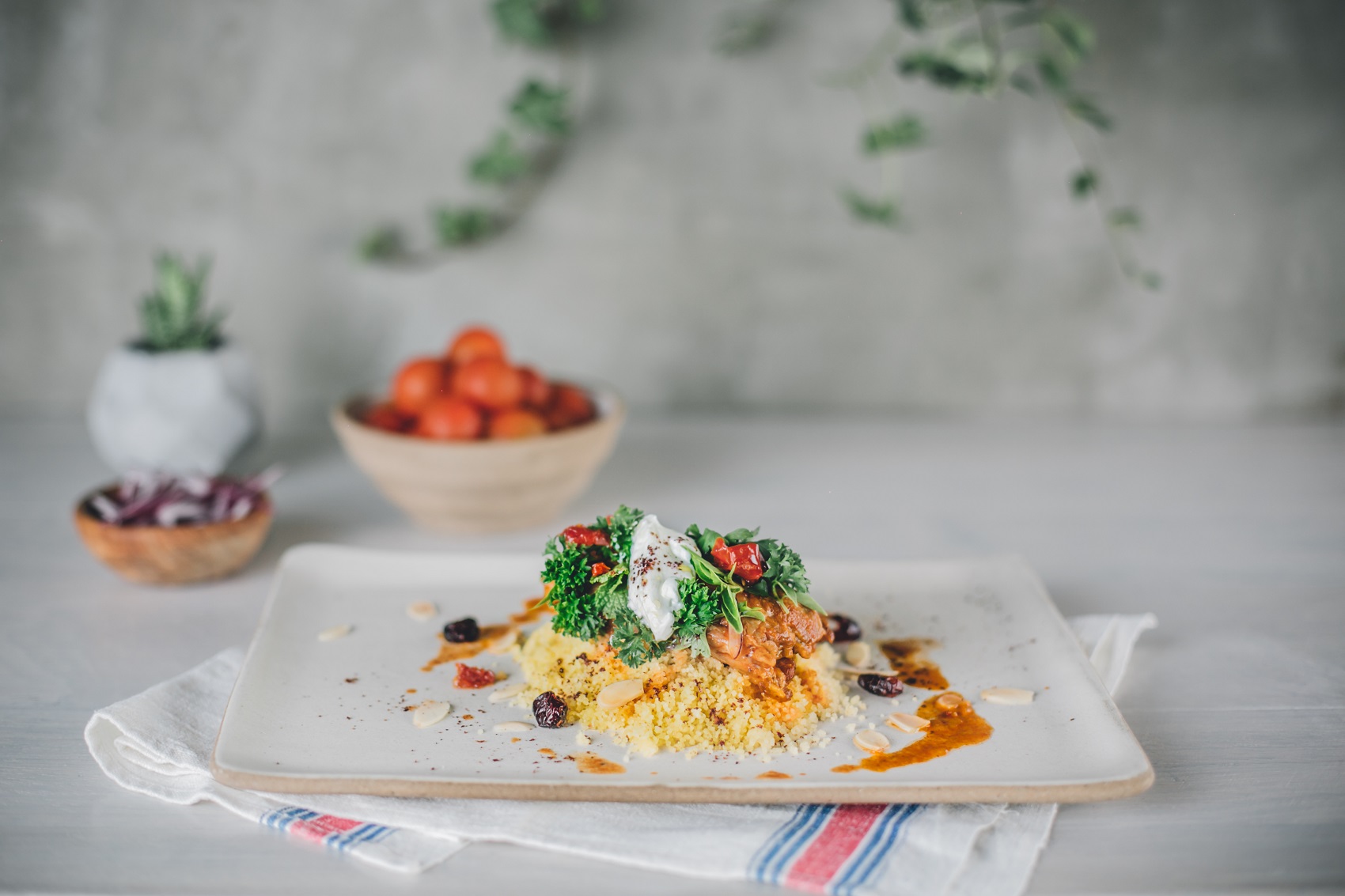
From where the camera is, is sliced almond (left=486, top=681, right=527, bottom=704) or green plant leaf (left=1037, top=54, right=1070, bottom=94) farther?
green plant leaf (left=1037, top=54, right=1070, bottom=94)

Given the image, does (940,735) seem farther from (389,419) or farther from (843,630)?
(389,419)

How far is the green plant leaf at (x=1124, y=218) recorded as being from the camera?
1.63 metres

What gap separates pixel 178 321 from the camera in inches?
59.6

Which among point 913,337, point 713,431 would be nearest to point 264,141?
point 713,431

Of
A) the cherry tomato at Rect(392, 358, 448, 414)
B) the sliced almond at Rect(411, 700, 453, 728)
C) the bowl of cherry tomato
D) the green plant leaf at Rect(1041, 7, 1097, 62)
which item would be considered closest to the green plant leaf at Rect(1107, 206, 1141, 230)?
the green plant leaf at Rect(1041, 7, 1097, 62)

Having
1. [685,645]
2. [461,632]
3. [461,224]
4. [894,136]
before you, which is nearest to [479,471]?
[461,632]

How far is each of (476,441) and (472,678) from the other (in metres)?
0.39

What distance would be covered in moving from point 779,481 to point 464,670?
723 mm

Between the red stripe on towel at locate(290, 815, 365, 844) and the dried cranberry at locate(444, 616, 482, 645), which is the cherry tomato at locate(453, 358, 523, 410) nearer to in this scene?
the dried cranberry at locate(444, 616, 482, 645)

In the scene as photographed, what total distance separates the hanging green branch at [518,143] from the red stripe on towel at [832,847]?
1.22 m

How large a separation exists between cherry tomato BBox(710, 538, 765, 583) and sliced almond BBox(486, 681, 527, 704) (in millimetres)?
206

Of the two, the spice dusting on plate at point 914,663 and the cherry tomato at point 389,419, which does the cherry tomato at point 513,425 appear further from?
the spice dusting on plate at point 914,663

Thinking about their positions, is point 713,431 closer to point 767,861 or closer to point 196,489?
point 196,489

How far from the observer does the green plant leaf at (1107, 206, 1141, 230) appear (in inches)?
64.1
